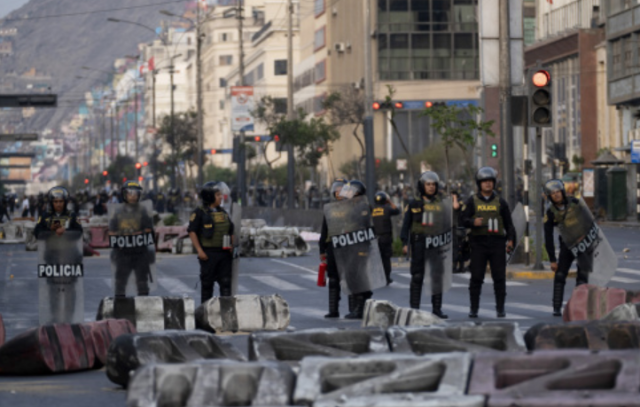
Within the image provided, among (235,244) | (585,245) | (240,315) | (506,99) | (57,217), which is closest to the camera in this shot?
(240,315)

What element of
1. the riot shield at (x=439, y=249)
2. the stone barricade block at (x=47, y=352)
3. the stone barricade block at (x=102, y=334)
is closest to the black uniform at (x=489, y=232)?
the riot shield at (x=439, y=249)

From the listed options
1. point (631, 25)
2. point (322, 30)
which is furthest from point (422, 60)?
point (631, 25)

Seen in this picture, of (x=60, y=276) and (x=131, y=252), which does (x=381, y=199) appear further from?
(x=60, y=276)

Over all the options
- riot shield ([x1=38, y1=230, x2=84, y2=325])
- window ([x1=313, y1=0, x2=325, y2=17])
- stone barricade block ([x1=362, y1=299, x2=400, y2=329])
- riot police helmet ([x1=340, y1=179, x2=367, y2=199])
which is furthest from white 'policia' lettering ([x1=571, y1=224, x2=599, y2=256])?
window ([x1=313, y1=0, x2=325, y2=17])

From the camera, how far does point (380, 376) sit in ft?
29.8

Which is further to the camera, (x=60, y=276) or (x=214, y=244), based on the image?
(x=214, y=244)

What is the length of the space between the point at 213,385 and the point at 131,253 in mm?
10330

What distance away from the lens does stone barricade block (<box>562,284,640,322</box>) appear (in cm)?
1602

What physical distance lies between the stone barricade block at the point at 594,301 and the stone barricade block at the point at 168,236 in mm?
23222

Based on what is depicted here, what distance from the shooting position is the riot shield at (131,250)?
19.2 metres

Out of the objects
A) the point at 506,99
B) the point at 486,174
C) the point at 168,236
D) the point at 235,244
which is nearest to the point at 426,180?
the point at 486,174

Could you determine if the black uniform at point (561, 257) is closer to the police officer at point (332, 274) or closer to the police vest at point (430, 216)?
the police vest at point (430, 216)

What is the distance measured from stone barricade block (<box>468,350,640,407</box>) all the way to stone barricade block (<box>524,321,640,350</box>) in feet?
8.05

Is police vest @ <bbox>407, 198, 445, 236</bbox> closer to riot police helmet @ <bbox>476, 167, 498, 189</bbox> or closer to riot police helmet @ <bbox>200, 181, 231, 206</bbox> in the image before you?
riot police helmet @ <bbox>476, 167, 498, 189</bbox>
